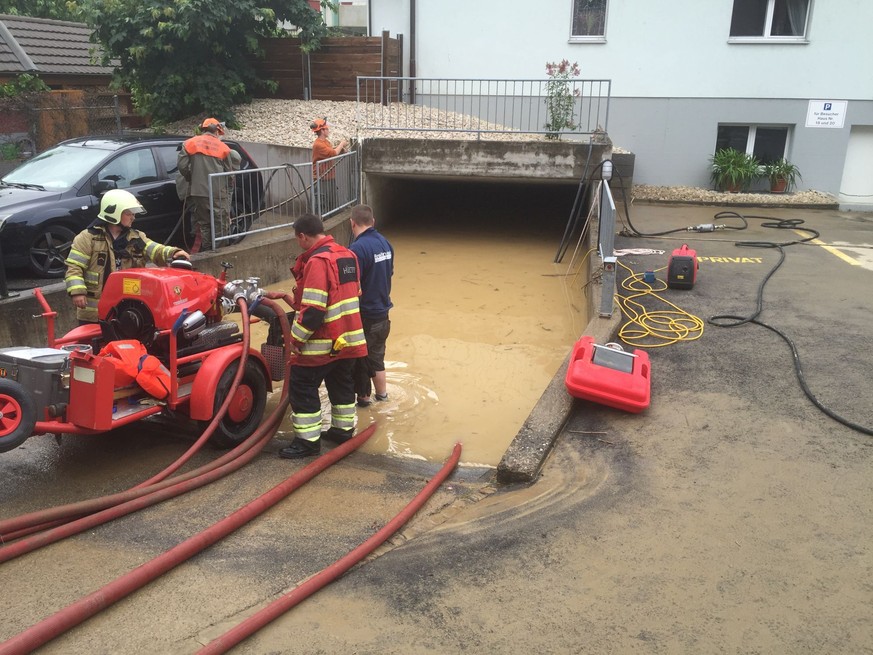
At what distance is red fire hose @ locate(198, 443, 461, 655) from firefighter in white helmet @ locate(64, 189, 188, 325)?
285 cm

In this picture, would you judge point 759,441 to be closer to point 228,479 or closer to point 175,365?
point 228,479

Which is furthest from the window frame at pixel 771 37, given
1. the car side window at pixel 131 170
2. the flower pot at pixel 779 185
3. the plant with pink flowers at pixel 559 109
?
the car side window at pixel 131 170

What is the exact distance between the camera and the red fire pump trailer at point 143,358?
14.2 feet

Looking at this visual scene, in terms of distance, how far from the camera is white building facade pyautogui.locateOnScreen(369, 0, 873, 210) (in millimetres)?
15016

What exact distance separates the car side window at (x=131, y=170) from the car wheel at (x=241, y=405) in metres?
4.20

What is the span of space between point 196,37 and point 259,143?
258cm

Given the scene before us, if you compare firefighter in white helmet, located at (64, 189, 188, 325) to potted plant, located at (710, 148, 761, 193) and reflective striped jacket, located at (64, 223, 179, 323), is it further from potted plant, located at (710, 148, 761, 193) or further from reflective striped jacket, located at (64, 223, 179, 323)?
potted plant, located at (710, 148, 761, 193)

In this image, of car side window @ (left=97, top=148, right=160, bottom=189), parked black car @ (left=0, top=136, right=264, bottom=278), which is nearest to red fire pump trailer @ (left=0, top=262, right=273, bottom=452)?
parked black car @ (left=0, top=136, right=264, bottom=278)

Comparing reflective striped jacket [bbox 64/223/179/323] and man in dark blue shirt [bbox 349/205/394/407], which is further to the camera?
man in dark blue shirt [bbox 349/205/394/407]

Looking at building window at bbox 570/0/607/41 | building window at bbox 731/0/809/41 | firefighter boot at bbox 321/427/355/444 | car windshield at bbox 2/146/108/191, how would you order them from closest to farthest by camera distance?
firefighter boot at bbox 321/427/355/444 → car windshield at bbox 2/146/108/191 → building window at bbox 731/0/809/41 → building window at bbox 570/0/607/41

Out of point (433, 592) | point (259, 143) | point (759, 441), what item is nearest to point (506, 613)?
point (433, 592)

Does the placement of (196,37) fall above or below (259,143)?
above

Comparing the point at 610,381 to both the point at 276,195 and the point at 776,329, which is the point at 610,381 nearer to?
the point at 776,329

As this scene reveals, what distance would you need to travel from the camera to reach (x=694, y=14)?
1508 centimetres
